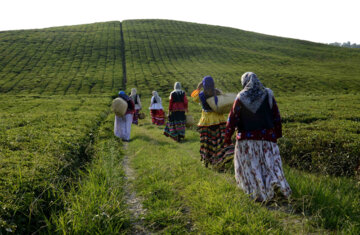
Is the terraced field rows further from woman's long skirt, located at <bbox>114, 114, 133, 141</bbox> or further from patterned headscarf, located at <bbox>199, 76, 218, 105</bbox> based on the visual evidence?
patterned headscarf, located at <bbox>199, 76, 218, 105</bbox>

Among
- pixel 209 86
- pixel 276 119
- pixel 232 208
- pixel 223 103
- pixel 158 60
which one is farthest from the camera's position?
pixel 158 60

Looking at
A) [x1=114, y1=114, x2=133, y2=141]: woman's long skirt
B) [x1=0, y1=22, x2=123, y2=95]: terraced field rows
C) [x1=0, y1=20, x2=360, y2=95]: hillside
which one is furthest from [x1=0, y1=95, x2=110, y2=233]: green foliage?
[x1=0, y1=22, x2=123, y2=95]: terraced field rows

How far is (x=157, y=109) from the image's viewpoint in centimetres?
1656

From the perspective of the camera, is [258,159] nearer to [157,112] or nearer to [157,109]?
[157,109]

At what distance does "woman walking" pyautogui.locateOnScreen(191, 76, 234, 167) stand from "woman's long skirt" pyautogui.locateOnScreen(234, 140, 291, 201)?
1.72 metres

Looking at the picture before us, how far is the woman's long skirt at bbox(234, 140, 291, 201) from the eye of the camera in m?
5.06

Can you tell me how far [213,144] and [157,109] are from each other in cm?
938

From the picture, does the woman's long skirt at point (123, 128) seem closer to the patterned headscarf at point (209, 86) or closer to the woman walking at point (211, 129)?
the woman walking at point (211, 129)

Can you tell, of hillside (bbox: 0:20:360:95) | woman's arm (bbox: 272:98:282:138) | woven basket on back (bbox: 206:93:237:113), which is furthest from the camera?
hillside (bbox: 0:20:360:95)

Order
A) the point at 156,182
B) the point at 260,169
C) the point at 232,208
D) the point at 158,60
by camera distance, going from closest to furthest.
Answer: the point at 232,208 < the point at 260,169 < the point at 156,182 < the point at 158,60

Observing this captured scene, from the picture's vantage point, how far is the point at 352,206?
4.37 metres

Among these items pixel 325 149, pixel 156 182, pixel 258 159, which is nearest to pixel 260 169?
pixel 258 159

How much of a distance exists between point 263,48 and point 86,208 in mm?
82257

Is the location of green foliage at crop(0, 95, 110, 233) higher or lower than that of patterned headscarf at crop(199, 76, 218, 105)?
lower
